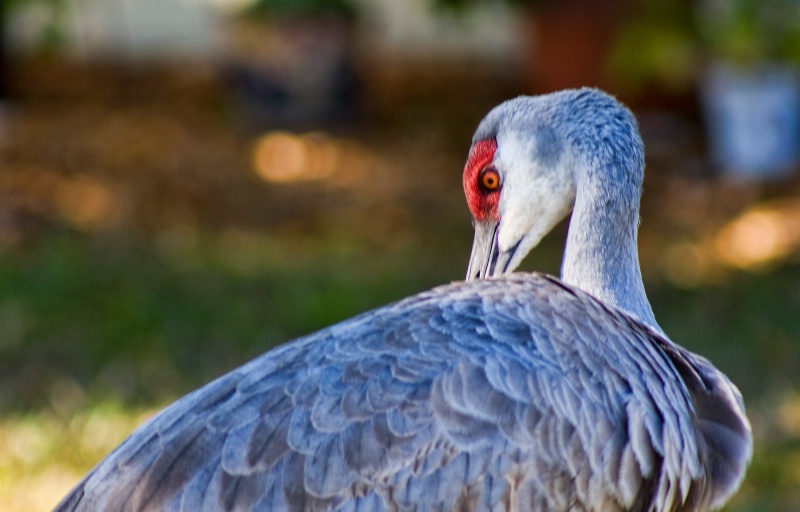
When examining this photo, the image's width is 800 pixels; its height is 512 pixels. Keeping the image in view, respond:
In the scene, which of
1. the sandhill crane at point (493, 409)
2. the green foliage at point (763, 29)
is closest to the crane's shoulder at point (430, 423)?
the sandhill crane at point (493, 409)

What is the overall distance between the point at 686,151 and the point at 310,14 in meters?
3.06

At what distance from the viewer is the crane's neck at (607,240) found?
2.90 meters

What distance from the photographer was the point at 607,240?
2922 millimetres

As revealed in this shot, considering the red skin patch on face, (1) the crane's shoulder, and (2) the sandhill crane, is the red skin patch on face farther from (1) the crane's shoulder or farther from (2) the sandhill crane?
(1) the crane's shoulder

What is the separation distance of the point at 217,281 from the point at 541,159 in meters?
3.70

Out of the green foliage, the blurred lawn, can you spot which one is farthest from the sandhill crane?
the green foliage

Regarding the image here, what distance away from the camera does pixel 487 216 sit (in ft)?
10.1

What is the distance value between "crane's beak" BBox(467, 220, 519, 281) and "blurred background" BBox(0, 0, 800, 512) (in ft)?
4.65

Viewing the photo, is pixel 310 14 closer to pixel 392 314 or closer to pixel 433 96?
pixel 433 96

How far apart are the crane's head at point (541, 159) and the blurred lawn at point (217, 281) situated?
1486mm

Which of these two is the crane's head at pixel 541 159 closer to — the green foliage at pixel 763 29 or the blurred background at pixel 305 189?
the blurred background at pixel 305 189

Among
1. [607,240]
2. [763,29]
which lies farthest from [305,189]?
[607,240]

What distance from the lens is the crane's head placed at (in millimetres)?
2924

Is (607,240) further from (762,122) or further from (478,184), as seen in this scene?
(762,122)
